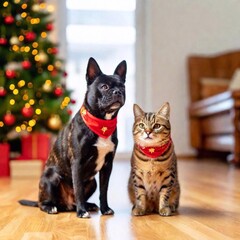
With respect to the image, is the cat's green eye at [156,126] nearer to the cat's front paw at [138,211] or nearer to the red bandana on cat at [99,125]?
the red bandana on cat at [99,125]

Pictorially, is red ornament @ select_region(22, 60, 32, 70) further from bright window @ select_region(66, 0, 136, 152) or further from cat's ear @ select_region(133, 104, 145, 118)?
cat's ear @ select_region(133, 104, 145, 118)

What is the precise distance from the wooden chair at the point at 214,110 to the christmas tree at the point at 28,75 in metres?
1.46

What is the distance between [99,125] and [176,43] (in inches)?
158

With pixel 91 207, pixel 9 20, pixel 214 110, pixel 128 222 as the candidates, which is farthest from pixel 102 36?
pixel 128 222

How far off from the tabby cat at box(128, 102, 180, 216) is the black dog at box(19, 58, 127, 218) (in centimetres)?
10

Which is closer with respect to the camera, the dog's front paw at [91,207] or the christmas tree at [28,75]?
the dog's front paw at [91,207]

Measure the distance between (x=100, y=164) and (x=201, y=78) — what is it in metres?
3.79

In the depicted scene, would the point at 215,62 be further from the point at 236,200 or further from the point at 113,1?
the point at 236,200

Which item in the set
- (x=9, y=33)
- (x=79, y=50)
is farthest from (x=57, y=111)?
(x=79, y=50)

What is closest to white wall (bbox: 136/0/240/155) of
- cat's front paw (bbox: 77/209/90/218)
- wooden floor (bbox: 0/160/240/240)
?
wooden floor (bbox: 0/160/240/240)

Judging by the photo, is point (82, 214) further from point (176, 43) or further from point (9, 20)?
point (176, 43)

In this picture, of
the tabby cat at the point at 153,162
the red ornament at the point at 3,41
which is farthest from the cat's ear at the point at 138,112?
the red ornament at the point at 3,41

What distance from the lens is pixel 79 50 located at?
5.36 metres

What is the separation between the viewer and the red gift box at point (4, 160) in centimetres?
343
